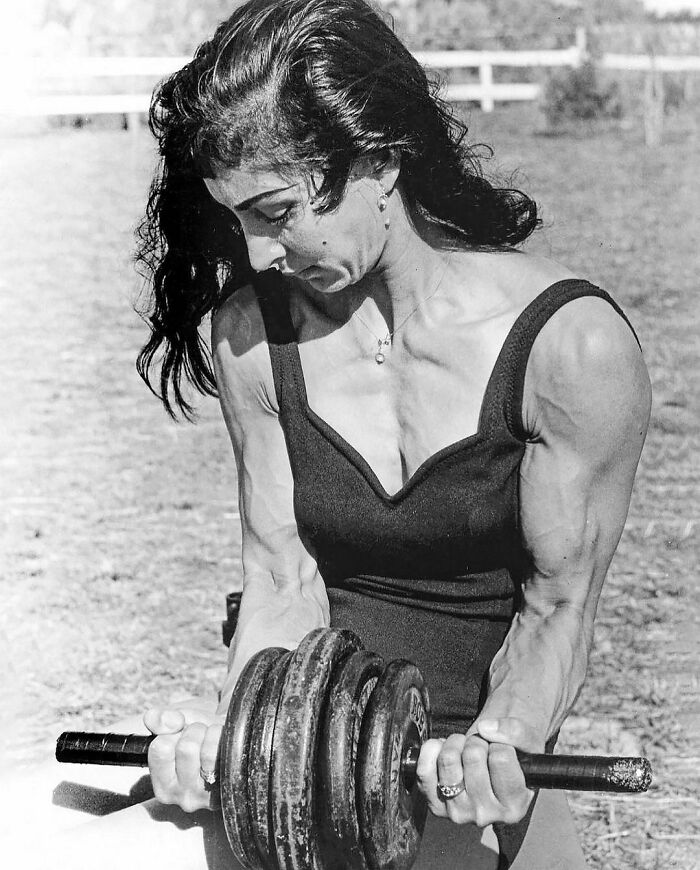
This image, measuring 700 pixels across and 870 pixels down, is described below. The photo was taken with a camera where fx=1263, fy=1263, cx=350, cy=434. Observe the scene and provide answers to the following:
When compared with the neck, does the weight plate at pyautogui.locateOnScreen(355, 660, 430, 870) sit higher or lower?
lower

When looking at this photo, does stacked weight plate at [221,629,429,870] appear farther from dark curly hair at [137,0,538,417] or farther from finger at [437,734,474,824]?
dark curly hair at [137,0,538,417]

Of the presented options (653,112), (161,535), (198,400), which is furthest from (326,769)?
(653,112)

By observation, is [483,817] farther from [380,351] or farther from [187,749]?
[380,351]

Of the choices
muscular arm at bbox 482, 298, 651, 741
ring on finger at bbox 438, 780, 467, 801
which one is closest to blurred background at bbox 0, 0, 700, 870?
muscular arm at bbox 482, 298, 651, 741

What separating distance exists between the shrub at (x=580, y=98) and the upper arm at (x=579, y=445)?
38.4ft

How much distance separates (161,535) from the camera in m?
4.45

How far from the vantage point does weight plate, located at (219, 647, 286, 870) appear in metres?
1.50

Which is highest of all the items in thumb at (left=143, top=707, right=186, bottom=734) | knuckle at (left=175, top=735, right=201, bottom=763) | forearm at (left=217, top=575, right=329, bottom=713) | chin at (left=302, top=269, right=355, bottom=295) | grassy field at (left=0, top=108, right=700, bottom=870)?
chin at (left=302, top=269, right=355, bottom=295)

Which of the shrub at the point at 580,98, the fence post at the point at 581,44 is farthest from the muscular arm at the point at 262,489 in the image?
the fence post at the point at 581,44

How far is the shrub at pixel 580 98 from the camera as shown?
12.9 metres

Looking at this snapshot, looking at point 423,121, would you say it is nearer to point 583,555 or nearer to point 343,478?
point 343,478

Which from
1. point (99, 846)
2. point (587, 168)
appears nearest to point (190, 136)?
point (99, 846)

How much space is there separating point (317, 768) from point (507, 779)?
228mm

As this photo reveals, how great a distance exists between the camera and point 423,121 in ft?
5.75
